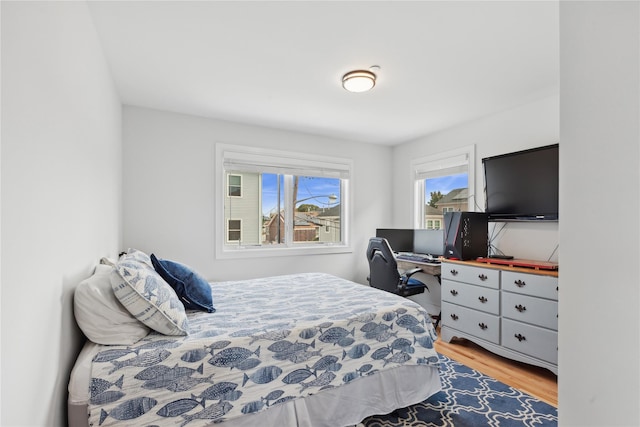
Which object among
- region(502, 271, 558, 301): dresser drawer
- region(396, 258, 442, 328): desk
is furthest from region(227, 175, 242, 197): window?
region(502, 271, 558, 301): dresser drawer

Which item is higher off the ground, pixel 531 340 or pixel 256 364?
pixel 256 364

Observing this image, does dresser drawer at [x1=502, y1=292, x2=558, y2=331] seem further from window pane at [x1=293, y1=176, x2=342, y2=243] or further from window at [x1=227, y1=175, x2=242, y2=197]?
window at [x1=227, y1=175, x2=242, y2=197]

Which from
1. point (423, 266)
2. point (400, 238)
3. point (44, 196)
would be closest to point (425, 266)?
point (423, 266)

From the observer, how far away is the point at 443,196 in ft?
14.0

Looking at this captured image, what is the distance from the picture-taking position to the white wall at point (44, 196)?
Answer: 0.85 meters

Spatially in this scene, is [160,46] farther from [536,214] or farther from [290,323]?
[536,214]

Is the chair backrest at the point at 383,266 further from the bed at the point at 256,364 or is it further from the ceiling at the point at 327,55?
the ceiling at the point at 327,55

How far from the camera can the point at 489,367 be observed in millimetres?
2762

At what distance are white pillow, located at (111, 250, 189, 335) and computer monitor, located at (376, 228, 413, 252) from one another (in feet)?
10.6

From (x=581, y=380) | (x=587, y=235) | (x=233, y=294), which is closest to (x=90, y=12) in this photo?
A: (x=233, y=294)

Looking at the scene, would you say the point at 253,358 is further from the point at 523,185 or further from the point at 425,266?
the point at 523,185

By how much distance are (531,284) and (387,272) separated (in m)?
1.30

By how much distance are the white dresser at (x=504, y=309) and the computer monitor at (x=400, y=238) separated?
1021 millimetres

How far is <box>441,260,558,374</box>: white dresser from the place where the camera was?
8.36 ft
